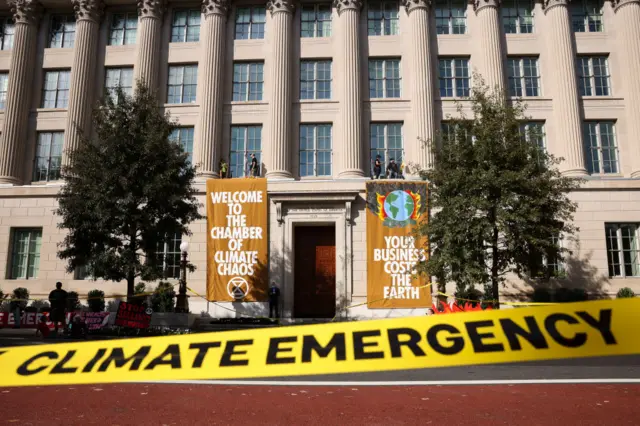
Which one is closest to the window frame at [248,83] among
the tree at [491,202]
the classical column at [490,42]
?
the classical column at [490,42]

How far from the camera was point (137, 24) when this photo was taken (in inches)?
1185

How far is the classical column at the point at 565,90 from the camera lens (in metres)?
26.6

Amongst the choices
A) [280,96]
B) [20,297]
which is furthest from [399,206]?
[20,297]

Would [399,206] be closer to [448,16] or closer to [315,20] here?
[448,16]

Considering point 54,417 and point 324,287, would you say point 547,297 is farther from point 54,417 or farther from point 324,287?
point 54,417

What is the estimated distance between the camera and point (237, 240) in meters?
25.2

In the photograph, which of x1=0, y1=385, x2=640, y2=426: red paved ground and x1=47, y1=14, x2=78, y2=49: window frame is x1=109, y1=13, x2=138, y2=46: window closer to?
x1=47, y1=14, x2=78, y2=49: window frame

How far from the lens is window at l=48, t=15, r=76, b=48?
3022 centimetres

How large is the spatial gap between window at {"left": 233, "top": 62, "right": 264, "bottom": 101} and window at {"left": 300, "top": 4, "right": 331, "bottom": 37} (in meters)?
3.47

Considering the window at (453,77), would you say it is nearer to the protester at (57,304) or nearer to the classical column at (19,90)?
the protester at (57,304)

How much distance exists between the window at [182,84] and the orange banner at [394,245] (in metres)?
12.0

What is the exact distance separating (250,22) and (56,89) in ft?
40.2

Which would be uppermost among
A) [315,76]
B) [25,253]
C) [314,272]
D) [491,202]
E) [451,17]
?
[451,17]

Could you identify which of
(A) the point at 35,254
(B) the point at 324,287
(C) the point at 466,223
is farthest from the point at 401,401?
(A) the point at 35,254
